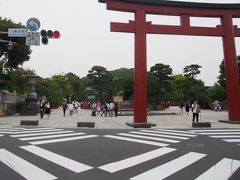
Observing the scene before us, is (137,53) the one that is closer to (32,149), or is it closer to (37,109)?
(32,149)

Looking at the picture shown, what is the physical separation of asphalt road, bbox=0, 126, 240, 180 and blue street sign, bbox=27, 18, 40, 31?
19.2 feet

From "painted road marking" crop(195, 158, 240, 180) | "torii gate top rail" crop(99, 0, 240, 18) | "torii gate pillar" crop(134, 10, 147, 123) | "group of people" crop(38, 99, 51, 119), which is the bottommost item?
"painted road marking" crop(195, 158, 240, 180)

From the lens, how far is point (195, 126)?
1692 cm

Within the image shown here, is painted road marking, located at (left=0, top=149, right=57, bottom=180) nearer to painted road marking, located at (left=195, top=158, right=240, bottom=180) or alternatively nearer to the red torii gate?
painted road marking, located at (left=195, top=158, right=240, bottom=180)

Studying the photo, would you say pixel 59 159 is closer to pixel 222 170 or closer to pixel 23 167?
pixel 23 167

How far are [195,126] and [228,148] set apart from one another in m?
7.38

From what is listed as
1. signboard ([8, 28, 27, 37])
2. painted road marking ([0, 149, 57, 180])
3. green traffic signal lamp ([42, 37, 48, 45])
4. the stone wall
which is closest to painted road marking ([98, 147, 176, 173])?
painted road marking ([0, 149, 57, 180])

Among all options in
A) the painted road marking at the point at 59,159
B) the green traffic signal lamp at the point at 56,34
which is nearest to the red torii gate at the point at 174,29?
the green traffic signal lamp at the point at 56,34

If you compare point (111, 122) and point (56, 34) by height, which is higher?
point (56, 34)

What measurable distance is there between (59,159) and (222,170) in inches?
170

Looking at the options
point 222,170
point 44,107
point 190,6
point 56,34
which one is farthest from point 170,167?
point 44,107

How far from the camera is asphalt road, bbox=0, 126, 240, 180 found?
607 cm

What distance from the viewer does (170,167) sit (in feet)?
22.3

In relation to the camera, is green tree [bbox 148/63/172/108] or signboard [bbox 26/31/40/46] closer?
signboard [bbox 26/31/40/46]
